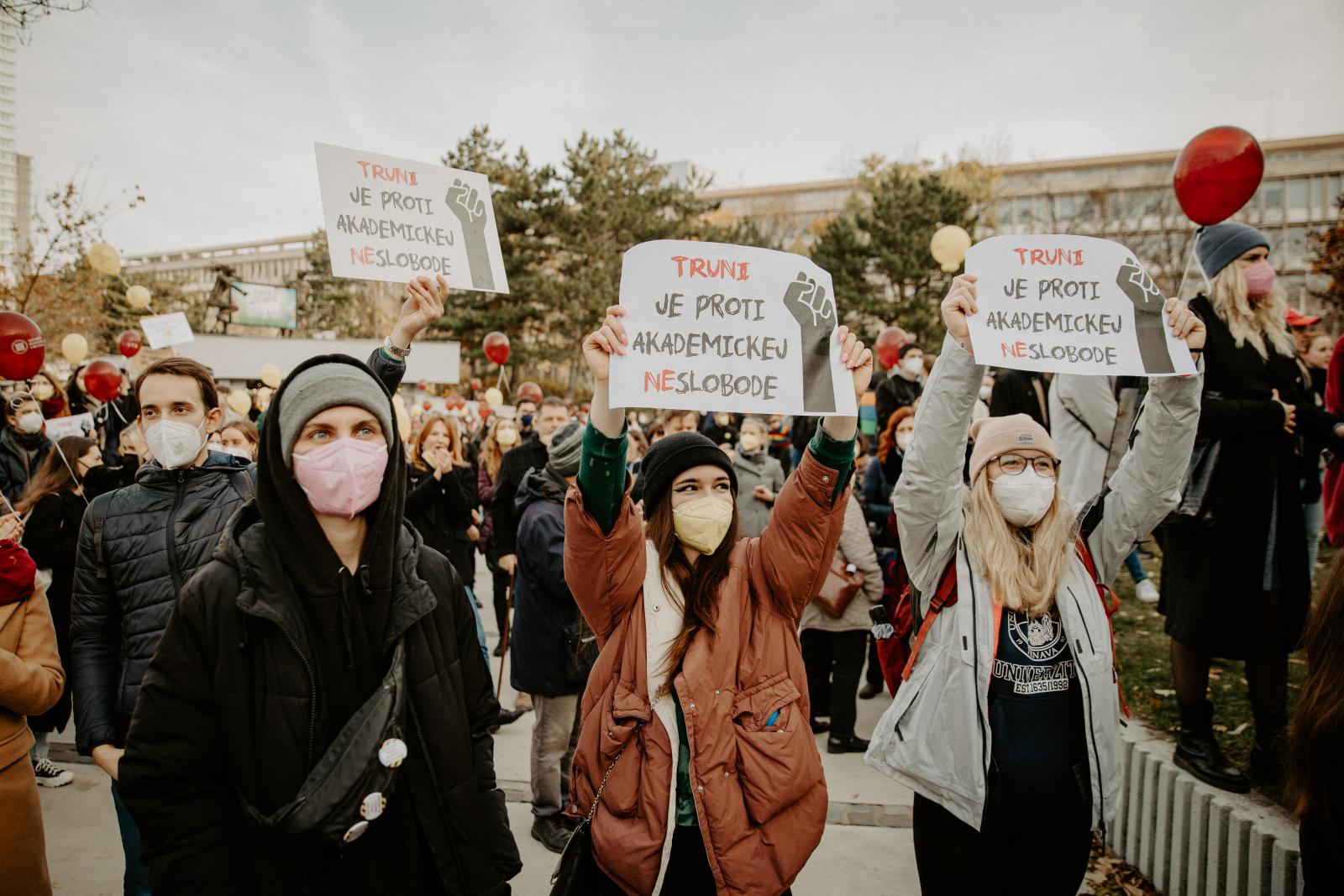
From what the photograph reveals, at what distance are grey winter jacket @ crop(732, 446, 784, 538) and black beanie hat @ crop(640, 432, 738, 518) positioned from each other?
3.20 meters

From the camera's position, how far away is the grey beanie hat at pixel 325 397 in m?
1.90

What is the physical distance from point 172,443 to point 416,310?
3.26ft

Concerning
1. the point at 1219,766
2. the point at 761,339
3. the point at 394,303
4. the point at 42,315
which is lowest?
the point at 1219,766

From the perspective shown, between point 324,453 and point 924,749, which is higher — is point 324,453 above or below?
above

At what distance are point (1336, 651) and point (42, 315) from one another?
24.4 metres

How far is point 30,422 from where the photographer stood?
6070mm

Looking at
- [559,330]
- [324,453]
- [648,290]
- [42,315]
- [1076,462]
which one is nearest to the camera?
[324,453]

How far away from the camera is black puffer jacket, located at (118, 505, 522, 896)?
172 centimetres

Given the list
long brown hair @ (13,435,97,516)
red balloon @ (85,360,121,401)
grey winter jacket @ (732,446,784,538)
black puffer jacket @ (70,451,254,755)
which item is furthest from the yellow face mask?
red balloon @ (85,360,121,401)

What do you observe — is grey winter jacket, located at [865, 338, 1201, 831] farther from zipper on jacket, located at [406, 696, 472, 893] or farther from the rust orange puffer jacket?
zipper on jacket, located at [406, 696, 472, 893]

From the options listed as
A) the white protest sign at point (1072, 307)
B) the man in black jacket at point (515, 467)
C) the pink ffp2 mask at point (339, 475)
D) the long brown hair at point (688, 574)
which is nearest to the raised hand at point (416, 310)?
the pink ffp2 mask at point (339, 475)

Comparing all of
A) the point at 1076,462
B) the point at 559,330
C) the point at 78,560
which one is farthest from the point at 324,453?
the point at 559,330

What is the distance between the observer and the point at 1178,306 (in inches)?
107

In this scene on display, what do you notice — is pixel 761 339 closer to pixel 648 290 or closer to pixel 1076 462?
pixel 648 290
